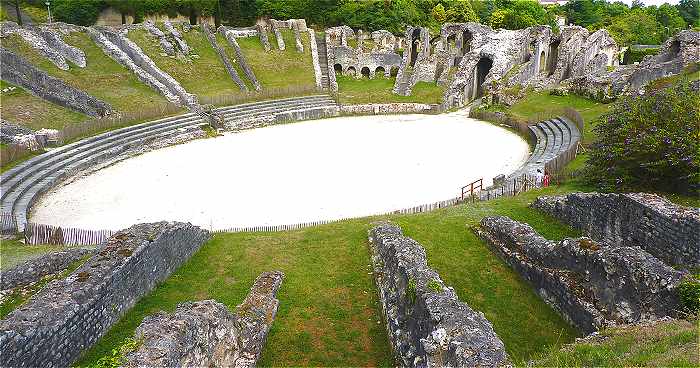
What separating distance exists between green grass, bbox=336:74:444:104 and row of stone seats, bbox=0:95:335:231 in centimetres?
483

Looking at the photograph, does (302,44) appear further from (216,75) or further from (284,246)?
(284,246)

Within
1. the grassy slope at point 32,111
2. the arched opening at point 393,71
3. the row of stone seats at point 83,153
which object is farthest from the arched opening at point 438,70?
the grassy slope at point 32,111

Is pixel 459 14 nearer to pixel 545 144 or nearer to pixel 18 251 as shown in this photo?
pixel 545 144

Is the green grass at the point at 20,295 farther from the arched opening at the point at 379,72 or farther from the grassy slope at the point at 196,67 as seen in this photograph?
the arched opening at the point at 379,72

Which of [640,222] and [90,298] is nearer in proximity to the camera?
[90,298]

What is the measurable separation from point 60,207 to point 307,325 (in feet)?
55.7

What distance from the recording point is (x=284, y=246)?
1652cm

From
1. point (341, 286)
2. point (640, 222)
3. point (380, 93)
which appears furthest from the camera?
point (380, 93)

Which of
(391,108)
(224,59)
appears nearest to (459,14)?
(391,108)

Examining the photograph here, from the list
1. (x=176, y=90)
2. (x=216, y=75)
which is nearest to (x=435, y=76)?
(x=216, y=75)

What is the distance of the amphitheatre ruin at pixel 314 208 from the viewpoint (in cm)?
983

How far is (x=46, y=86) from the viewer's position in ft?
112

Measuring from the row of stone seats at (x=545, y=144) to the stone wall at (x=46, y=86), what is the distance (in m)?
27.1

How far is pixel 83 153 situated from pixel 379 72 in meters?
35.3
